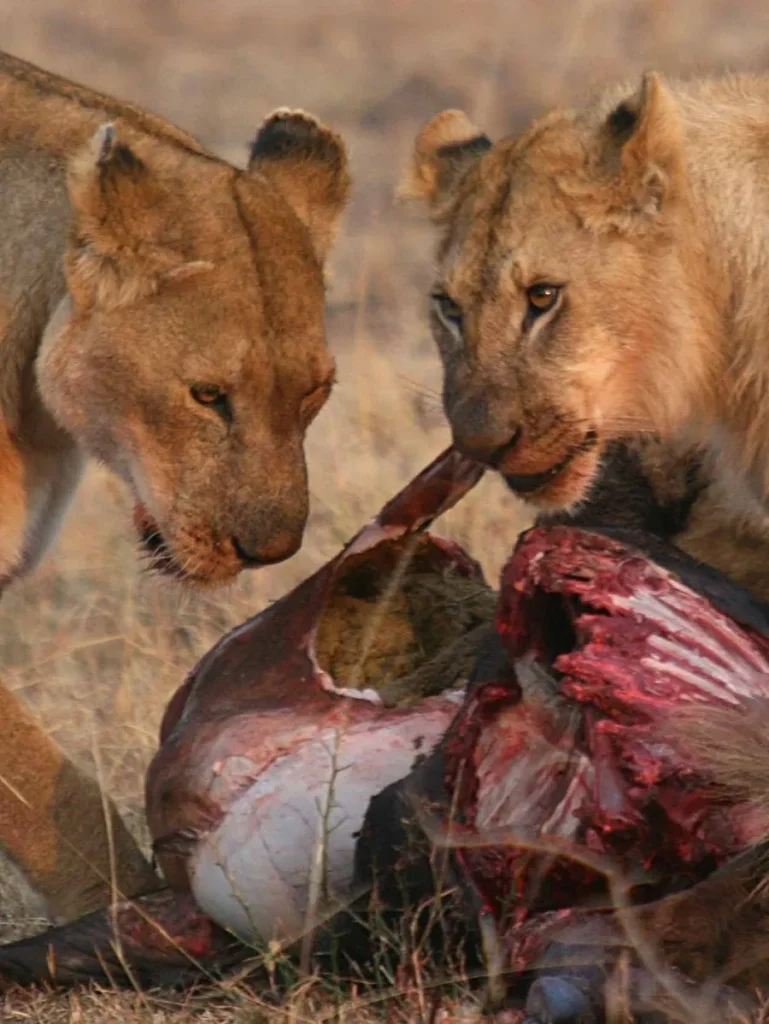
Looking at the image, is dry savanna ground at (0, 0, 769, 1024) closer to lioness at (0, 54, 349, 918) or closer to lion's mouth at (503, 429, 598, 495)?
lioness at (0, 54, 349, 918)

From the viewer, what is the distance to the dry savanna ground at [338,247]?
497cm

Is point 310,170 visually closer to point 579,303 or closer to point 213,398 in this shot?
point 213,398

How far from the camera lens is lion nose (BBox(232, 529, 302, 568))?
151 inches

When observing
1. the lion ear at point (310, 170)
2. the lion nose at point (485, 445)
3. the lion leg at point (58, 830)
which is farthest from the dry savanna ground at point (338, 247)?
the lion nose at point (485, 445)

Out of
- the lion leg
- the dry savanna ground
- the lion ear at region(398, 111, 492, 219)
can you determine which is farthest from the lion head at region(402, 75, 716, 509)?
the lion leg

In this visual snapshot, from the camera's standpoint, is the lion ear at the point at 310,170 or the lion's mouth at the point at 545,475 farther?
the lion ear at the point at 310,170

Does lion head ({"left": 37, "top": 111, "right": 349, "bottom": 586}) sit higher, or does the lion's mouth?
lion head ({"left": 37, "top": 111, "right": 349, "bottom": 586})

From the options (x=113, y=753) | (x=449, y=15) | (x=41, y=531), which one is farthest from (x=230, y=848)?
(x=449, y=15)

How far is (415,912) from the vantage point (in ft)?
10.2

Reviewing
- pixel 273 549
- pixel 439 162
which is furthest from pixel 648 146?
pixel 273 549

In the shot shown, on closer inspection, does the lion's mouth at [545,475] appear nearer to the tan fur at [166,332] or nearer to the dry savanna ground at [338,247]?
the tan fur at [166,332]

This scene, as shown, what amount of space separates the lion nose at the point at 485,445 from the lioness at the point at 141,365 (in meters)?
0.39

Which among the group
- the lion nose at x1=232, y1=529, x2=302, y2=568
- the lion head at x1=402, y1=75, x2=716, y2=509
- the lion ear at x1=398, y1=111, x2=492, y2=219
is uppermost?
the lion ear at x1=398, y1=111, x2=492, y2=219

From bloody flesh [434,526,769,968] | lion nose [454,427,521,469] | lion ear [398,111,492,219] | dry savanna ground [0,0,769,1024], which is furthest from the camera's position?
dry savanna ground [0,0,769,1024]
